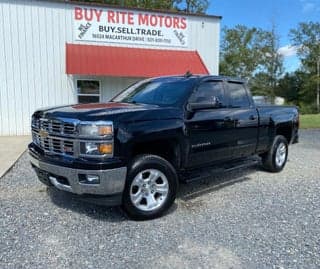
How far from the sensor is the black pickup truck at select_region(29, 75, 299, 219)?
4043 mm

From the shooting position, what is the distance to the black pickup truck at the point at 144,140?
4043 millimetres

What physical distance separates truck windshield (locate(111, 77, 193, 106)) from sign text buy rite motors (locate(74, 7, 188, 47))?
8.19 metres

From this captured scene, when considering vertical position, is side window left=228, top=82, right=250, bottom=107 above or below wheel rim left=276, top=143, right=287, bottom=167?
above

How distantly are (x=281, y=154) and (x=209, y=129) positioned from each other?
2978 mm

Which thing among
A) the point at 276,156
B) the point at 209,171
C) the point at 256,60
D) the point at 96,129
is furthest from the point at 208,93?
the point at 256,60

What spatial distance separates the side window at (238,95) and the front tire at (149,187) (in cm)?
199

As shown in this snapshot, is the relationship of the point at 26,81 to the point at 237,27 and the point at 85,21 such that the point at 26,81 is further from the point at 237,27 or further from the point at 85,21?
the point at 237,27

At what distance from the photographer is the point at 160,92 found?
5.37 metres

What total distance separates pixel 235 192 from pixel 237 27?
149 feet

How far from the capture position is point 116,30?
13602 millimetres

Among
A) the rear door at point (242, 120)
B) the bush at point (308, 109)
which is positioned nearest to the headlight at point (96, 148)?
the rear door at point (242, 120)

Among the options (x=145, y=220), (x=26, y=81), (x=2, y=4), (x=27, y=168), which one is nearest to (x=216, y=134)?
(x=145, y=220)

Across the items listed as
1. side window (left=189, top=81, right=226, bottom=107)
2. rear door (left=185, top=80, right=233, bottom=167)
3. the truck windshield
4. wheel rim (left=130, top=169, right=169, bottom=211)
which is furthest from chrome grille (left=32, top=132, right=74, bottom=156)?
side window (left=189, top=81, right=226, bottom=107)

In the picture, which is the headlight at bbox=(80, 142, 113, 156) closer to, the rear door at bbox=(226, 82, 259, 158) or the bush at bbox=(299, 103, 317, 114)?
the rear door at bbox=(226, 82, 259, 158)
